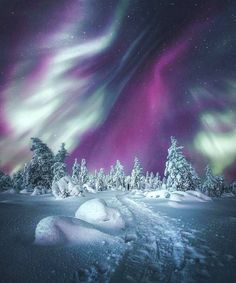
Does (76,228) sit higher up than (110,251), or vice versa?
(76,228)

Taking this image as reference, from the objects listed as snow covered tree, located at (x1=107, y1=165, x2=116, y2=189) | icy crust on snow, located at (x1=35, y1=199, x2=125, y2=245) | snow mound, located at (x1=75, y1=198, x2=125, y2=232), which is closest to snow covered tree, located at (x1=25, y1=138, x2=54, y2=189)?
snow mound, located at (x1=75, y1=198, x2=125, y2=232)

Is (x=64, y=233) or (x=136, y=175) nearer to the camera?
(x=64, y=233)

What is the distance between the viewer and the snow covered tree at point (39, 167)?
132 ft

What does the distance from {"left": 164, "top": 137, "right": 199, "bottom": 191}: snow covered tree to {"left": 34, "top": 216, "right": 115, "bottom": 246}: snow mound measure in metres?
31.4

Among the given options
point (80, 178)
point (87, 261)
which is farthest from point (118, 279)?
point (80, 178)

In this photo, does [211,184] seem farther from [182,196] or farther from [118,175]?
[118,175]

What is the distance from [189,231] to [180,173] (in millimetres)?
29644

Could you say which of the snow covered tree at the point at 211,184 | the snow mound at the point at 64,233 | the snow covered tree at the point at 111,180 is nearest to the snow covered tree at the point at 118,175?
the snow covered tree at the point at 111,180

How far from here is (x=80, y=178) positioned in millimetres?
78625

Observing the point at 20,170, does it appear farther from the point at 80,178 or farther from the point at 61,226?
the point at 61,226

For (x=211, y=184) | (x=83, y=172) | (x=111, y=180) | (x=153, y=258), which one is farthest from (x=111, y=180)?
(x=153, y=258)

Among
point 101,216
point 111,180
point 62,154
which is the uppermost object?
point 62,154

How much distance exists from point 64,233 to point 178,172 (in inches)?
1309

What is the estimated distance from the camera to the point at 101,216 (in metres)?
9.58
